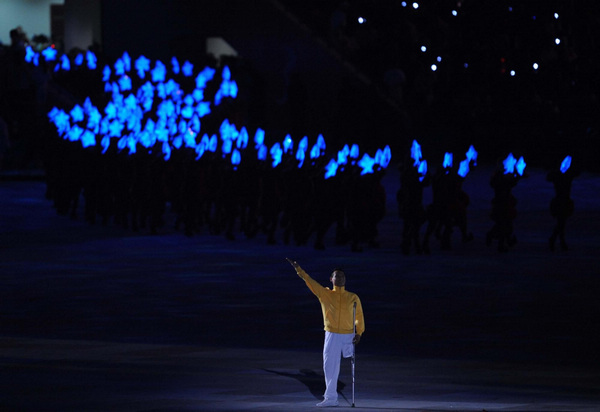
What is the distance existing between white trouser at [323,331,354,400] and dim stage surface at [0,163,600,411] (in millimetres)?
275

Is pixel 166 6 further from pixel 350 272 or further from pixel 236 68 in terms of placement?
pixel 350 272

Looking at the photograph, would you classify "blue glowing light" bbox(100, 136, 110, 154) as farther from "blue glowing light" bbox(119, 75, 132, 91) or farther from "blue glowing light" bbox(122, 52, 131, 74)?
"blue glowing light" bbox(122, 52, 131, 74)

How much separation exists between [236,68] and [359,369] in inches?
1121

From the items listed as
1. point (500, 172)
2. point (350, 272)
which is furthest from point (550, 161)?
point (350, 272)

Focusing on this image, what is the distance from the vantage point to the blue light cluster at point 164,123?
841 inches

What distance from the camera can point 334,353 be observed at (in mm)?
10062

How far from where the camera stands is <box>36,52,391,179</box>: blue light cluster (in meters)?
21.4

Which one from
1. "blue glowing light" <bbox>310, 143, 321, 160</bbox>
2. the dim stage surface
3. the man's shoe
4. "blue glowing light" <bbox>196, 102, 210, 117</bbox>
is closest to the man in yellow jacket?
the man's shoe

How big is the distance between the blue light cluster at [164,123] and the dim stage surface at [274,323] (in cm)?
143

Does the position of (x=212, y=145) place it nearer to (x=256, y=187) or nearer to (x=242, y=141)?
(x=242, y=141)

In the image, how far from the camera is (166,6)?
44.4 metres

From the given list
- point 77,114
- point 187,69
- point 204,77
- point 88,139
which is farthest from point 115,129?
point 187,69

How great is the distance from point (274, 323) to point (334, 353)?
4.16 m

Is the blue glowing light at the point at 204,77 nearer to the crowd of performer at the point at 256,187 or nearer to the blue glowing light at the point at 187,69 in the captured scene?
the blue glowing light at the point at 187,69
